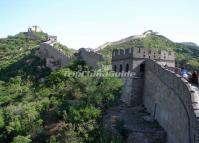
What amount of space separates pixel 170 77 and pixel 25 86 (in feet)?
78.2

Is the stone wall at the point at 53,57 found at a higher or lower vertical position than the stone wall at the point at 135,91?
higher

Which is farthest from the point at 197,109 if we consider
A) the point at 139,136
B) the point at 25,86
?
the point at 25,86

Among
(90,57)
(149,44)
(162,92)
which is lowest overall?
(162,92)

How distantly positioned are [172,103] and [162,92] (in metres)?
2.14

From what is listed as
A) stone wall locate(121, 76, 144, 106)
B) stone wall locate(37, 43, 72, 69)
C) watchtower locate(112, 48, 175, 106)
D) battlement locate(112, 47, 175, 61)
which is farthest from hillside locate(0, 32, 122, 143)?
stone wall locate(37, 43, 72, 69)

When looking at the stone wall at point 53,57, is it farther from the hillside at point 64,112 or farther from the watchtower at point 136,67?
the watchtower at point 136,67

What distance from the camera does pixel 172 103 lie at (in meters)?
16.6

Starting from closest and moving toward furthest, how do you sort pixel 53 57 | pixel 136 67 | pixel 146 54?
1. pixel 136 67
2. pixel 146 54
3. pixel 53 57

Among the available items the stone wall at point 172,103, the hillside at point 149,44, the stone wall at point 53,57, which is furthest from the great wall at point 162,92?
the hillside at point 149,44

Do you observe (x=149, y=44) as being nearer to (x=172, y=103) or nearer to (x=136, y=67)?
(x=136, y=67)

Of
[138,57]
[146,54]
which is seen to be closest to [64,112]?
[138,57]

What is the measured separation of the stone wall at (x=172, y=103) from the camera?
12.6 meters

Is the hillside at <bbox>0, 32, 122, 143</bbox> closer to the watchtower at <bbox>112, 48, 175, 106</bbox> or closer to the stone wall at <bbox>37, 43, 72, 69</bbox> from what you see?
the watchtower at <bbox>112, 48, 175, 106</bbox>

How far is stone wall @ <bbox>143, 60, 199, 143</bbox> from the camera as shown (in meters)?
12.6
